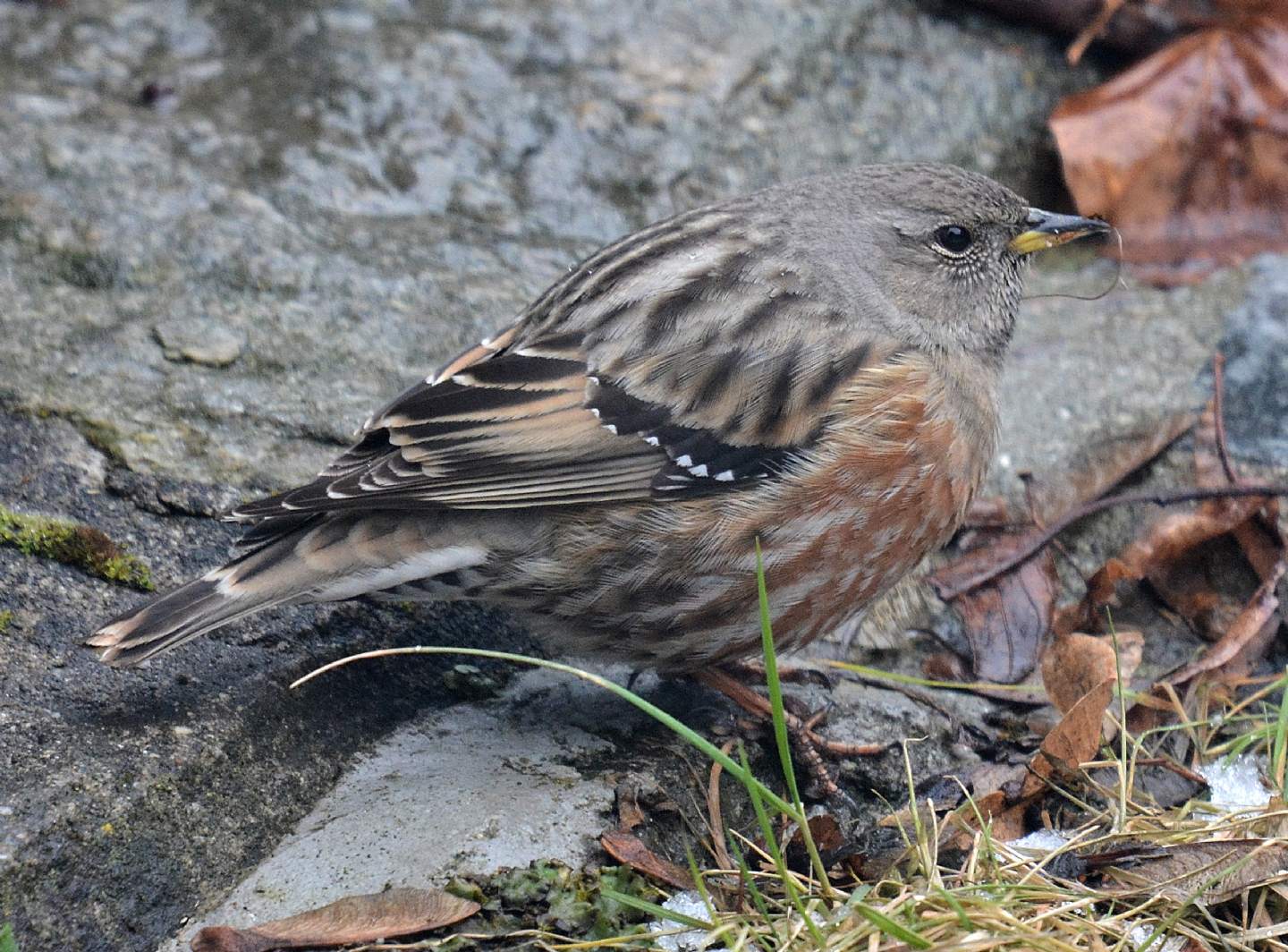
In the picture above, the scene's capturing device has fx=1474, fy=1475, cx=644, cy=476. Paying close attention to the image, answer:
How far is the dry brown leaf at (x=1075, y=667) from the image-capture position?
158 inches

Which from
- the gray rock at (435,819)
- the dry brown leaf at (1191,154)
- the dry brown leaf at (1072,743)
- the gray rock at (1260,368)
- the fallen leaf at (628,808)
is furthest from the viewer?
the dry brown leaf at (1191,154)

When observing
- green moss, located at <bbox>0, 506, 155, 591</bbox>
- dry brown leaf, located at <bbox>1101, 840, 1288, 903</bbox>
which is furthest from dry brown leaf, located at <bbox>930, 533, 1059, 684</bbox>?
green moss, located at <bbox>0, 506, 155, 591</bbox>

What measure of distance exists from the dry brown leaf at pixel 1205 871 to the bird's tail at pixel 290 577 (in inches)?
68.5

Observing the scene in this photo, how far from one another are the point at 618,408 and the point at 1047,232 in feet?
5.33

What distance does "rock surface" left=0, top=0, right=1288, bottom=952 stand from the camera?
3283 millimetres

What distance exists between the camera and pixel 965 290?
178 inches

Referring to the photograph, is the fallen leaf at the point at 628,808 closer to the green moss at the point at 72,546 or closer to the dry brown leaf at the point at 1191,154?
the green moss at the point at 72,546

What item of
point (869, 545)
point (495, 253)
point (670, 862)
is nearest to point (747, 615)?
point (869, 545)

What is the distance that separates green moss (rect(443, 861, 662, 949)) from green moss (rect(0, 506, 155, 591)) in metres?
1.36

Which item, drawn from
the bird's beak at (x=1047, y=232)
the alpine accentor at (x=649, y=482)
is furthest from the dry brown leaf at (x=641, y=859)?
the bird's beak at (x=1047, y=232)

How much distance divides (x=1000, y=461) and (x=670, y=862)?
2272 millimetres

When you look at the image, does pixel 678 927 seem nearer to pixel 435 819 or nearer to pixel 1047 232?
pixel 435 819

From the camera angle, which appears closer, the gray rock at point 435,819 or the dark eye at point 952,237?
the gray rock at point 435,819

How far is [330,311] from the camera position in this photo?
203 inches
